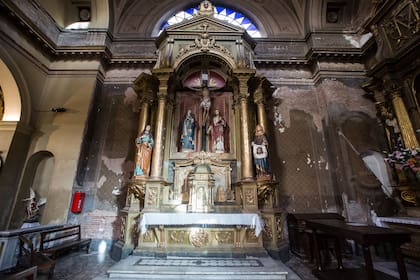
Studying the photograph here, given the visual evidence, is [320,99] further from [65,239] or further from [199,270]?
[65,239]

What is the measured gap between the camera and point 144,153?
5.83 m

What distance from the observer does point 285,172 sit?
695cm

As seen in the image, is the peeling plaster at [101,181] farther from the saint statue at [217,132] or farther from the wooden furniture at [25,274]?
the wooden furniture at [25,274]

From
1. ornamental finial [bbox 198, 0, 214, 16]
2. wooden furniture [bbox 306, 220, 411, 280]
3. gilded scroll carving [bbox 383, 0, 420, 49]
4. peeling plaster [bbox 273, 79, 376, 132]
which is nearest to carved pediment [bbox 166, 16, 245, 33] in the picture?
ornamental finial [bbox 198, 0, 214, 16]

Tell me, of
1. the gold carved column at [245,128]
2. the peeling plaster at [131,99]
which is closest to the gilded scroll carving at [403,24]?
the gold carved column at [245,128]

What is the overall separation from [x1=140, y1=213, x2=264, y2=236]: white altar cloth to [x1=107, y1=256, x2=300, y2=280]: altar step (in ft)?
2.42

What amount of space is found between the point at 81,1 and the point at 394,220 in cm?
1266

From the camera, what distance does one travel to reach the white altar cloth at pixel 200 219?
486 centimetres

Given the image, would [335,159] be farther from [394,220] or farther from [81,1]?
[81,1]

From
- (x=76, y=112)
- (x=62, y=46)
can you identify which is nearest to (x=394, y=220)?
(x=76, y=112)

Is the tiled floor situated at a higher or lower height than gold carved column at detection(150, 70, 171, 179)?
lower

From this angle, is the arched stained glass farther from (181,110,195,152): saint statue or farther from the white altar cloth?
the white altar cloth

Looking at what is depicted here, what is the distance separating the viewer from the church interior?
5.27m

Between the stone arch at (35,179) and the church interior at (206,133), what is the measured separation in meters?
0.04
